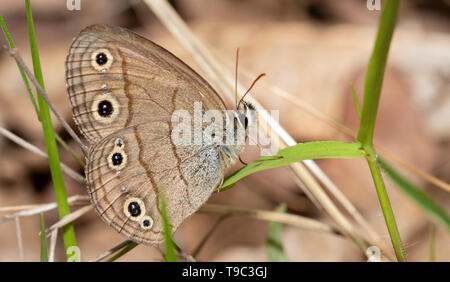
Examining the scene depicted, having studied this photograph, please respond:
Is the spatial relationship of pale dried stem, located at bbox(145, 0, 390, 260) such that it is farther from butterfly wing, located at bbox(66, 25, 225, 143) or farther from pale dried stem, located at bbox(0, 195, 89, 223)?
pale dried stem, located at bbox(0, 195, 89, 223)

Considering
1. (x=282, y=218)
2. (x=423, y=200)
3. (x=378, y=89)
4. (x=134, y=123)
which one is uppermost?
(x=378, y=89)

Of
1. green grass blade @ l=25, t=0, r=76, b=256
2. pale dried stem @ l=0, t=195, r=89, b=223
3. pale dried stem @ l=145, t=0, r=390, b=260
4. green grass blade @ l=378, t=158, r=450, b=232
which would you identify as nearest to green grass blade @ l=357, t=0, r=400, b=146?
green grass blade @ l=378, t=158, r=450, b=232

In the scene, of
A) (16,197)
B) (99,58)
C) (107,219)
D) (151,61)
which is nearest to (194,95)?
(151,61)

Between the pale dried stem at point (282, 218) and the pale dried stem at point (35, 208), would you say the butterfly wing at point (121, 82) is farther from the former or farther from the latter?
the pale dried stem at point (282, 218)

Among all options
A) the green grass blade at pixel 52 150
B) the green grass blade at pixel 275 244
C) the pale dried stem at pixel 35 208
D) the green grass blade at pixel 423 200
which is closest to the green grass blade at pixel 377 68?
the green grass blade at pixel 423 200

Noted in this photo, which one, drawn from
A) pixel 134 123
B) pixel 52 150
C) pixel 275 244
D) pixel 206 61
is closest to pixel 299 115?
pixel 206 61

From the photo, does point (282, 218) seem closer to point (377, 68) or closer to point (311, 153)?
point (311, 153)
